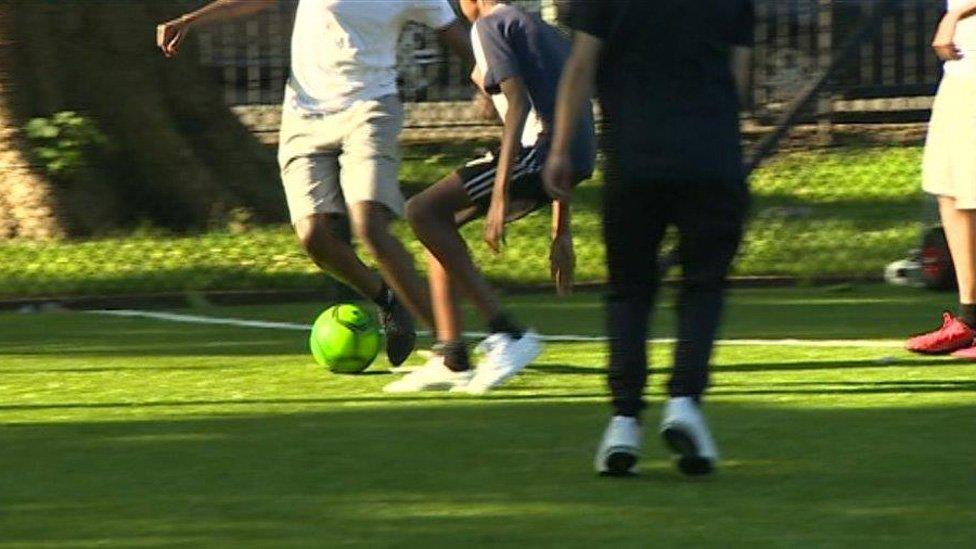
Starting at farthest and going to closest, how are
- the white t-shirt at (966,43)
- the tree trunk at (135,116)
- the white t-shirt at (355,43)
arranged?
the tree trunk at (135,116)
the white t-shirt at (966,43)
the white t-shirt at (355,43)

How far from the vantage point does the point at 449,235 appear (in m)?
8.51

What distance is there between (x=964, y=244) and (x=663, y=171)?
3.15 m

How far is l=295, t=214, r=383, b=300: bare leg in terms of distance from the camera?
880cm

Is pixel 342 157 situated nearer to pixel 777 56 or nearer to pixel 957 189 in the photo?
pixel 957 189

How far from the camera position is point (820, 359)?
368 inches

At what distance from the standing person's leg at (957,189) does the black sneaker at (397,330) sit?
78.4 inches

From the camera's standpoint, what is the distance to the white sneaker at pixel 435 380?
27.8ft

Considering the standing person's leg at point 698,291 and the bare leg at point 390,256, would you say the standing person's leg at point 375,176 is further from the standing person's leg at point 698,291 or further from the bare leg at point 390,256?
the standing person's leg at point 698,291

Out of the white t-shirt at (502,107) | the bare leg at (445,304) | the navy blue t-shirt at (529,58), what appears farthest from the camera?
the bare leg at (445,304)

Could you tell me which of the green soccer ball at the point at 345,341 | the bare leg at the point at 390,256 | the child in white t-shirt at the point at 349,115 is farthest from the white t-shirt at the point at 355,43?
the green soccer ball at the point at 345,341

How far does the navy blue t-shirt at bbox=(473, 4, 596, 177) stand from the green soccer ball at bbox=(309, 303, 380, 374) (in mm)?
1164

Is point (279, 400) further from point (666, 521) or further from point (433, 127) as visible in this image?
point (433, 127)

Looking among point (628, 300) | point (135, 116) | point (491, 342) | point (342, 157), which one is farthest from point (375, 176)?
point (135, 116)

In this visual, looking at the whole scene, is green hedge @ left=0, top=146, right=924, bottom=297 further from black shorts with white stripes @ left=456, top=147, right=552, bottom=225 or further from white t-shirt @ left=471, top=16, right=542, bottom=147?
white t-shirt @ left=471, top=16, right=542, bottom=147
